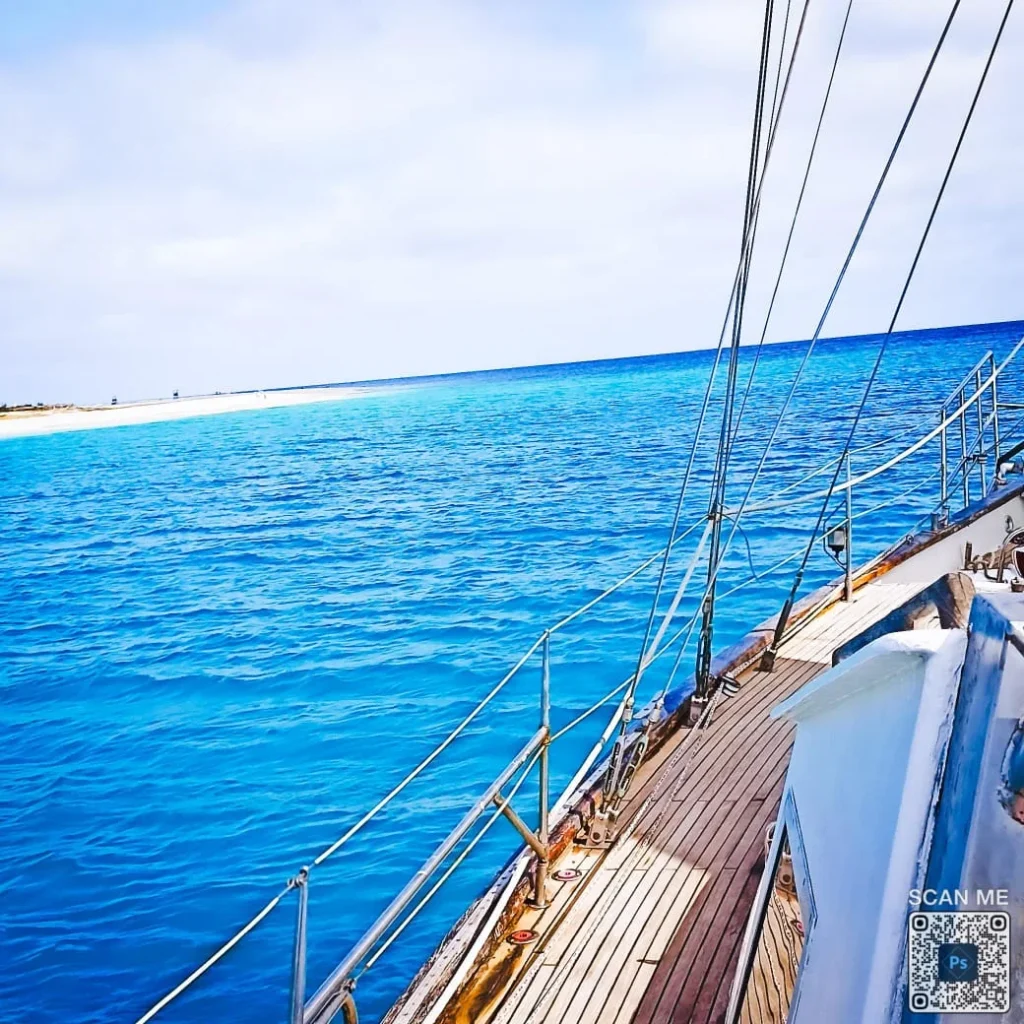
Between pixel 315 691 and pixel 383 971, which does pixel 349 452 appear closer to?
pixel 315 691

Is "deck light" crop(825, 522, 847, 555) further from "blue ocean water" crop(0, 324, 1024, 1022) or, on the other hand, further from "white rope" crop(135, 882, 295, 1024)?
"white rope" crop(135, 882, 295, 1024)

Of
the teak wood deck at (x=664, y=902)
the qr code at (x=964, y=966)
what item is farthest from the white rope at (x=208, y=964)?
the qr code at (x=964, y=966)

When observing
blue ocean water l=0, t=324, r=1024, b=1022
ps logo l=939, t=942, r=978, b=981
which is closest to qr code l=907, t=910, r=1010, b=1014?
ps logo l=939, t=942, r=978, b=981

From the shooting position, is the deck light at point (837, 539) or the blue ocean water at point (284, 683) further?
the deck light at point (837, 539)

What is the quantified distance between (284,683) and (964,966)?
32.6 feet

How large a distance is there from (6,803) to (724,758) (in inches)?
280

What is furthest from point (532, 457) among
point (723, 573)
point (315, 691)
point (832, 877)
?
point (832, 877)

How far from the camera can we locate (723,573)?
13805mm

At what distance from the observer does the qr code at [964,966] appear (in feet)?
5.30

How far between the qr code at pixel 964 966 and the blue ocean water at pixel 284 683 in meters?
4.69

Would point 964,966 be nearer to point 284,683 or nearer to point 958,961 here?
point 958,961

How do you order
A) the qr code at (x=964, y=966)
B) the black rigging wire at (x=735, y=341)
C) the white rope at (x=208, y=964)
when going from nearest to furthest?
the qr code at (x=964, y=966), the white rope at (x=208, y=964), the black rigging wire at (x=735, y=341)

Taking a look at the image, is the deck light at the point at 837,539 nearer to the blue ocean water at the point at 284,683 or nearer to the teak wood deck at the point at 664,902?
the blue ocean water at the point at 284,683

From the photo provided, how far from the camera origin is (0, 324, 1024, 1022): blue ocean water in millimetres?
6430
